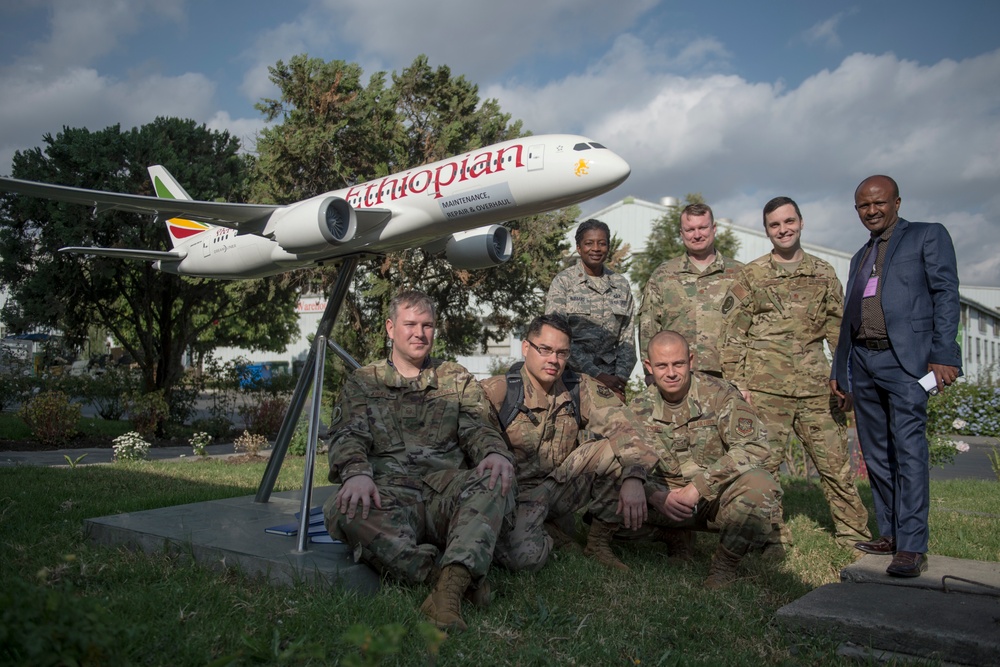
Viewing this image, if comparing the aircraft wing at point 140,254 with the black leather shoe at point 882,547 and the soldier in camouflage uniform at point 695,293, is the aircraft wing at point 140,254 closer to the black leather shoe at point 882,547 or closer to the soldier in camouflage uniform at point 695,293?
the soldier in camouflage uniform at point 695,293

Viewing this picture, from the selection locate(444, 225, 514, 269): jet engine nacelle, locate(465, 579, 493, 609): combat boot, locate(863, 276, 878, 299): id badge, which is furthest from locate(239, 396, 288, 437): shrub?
locate(863, 276, 878, 299): id badge

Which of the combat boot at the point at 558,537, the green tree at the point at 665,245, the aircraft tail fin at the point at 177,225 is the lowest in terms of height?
the combat boot at the point at 558,537

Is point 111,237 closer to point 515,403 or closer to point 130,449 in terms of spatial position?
point 130,449

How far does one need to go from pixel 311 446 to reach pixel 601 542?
1871mm

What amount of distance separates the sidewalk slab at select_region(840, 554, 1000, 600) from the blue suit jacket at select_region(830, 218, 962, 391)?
3.13 feet

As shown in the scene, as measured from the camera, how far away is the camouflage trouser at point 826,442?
458 cm

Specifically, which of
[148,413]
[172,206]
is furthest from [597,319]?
[148,413]

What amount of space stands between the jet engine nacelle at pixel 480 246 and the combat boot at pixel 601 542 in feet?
8.30

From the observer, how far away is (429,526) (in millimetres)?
3605

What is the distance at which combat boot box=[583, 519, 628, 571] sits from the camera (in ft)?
13.3

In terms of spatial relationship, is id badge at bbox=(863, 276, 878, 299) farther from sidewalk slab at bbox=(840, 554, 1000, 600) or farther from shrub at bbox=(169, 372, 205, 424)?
shrub at bbox=(169, 372, 205, 424)

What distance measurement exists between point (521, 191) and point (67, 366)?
2205cm

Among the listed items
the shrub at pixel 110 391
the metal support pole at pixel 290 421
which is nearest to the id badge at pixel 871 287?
the metal support pole at pixel 290 421

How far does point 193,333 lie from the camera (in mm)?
16266
